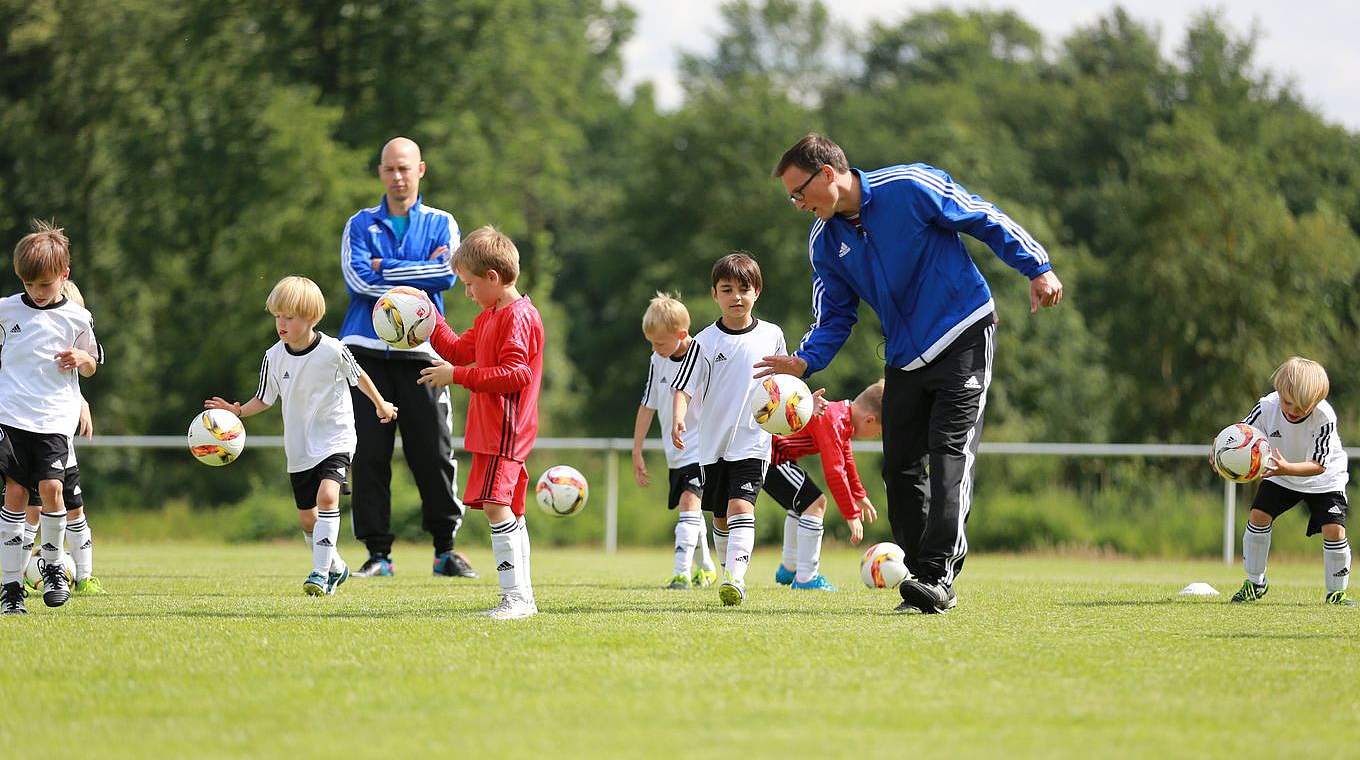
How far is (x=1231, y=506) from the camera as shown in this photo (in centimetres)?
1619

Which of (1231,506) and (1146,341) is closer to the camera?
(1231,506)

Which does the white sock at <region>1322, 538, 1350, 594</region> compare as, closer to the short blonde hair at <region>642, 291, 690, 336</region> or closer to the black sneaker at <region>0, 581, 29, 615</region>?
the short blonde hair at <region>642, 291, 690, 336</region>

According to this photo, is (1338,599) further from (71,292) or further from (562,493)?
(71,292)

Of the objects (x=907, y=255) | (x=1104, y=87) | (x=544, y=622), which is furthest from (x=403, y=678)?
(x=1104, y=87)

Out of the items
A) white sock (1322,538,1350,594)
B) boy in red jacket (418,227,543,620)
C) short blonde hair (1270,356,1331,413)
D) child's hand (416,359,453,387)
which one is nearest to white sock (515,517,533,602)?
boy in red jacket (418,227,543,620)

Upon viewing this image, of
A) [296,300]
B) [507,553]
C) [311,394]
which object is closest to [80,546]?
[311,394]

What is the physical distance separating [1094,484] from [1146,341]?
13.1 meters

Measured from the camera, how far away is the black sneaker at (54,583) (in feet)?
24.7

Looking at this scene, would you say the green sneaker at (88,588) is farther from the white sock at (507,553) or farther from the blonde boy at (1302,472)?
the blonde boy at (1302,472)

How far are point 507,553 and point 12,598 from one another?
7.66ft

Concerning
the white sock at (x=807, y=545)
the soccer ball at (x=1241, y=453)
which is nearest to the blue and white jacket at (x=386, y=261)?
the white sock at (x=807, y=545)

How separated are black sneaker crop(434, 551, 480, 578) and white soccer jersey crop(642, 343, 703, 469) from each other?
1.49 metres

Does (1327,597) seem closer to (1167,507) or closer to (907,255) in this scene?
(907,255)

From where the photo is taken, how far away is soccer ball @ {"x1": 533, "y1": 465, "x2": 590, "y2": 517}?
945cm
